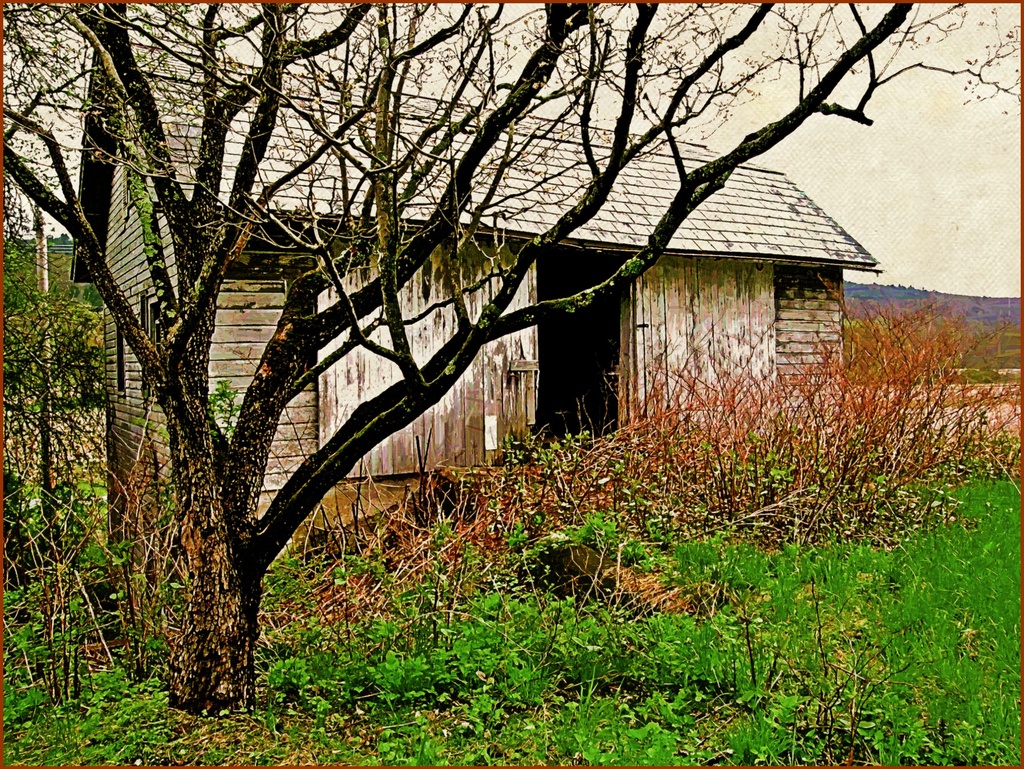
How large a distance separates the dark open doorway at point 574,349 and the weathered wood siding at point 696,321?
1.09m

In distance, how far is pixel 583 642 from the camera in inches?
168

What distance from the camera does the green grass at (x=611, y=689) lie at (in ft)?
11.5

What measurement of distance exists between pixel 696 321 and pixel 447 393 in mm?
4020

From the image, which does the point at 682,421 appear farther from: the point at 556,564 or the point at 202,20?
the point at 202,20

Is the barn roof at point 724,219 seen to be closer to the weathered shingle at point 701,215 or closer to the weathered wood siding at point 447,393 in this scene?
the weathered shingle at point 701,215

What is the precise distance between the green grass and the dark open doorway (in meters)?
6.90

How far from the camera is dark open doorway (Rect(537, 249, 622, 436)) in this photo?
11859 millimetres

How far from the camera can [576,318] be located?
41.3 feet

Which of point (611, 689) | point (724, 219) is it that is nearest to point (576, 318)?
point (724, 219)

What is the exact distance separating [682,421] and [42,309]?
861cm

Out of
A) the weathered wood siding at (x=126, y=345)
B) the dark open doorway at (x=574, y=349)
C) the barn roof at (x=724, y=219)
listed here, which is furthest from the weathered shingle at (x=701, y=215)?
the weathered wood siding at (x=126, y=345)

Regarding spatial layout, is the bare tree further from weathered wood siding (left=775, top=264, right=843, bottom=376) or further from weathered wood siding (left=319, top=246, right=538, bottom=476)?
weathered wood siding (left=775, top=264, right=843, bottom=376)

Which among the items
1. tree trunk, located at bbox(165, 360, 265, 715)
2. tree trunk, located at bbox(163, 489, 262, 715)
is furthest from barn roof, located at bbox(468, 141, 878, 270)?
tree trunk, located at bbox(163, 489, 262, 715)

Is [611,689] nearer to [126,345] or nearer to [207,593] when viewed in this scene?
[207,593]
